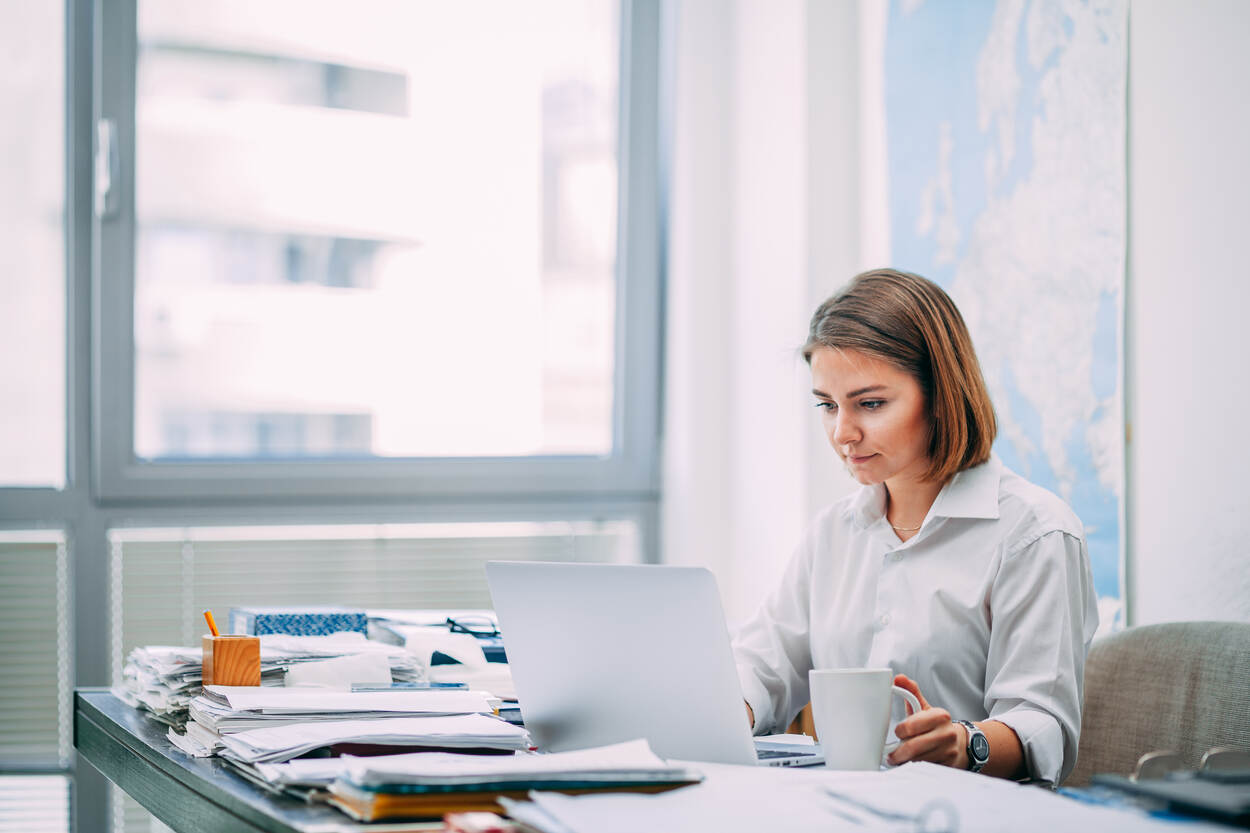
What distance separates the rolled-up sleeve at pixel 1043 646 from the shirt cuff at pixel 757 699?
30cm

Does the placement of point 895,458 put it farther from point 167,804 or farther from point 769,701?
point 167,804

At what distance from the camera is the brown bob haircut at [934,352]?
5.50 feet

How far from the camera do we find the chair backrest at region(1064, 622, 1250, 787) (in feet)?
5.01

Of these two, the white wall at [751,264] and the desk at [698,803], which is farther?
the white wall at [751,264]

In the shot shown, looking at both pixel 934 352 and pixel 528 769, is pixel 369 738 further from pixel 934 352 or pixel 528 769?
pixel 934 352

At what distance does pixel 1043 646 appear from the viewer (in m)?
1.51

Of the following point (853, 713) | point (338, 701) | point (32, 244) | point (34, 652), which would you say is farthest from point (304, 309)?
point (853, 713)

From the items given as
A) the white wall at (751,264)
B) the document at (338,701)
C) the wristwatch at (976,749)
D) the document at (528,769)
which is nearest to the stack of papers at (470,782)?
the document at (528,769)

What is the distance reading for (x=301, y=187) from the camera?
308 cm

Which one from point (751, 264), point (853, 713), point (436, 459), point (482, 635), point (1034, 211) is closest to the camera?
point (853, 713)

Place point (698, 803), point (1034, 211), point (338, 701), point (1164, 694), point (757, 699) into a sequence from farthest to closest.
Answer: point (1034, 211) → point (757, 699) → point (1164, 694) → point (338, 701) → point (698, 803)

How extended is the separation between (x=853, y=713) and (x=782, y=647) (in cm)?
64

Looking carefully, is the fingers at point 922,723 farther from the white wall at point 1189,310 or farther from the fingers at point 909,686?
the white wall at point 1189,310

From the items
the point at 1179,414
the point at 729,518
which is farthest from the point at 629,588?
the point at 729,518
